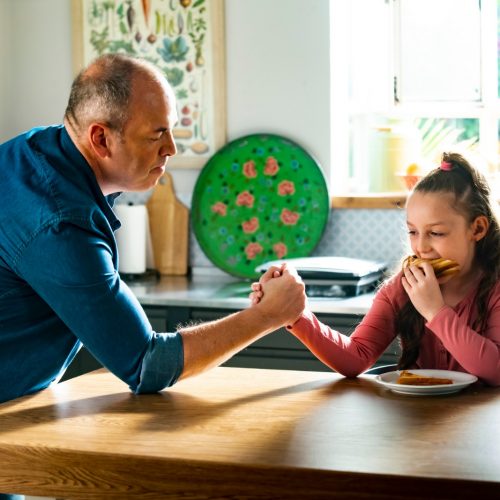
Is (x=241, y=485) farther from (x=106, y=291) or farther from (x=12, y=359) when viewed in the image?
(x=12, y=359)

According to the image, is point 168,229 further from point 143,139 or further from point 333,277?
point 143,139

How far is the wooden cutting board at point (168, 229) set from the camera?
4227 millimetres

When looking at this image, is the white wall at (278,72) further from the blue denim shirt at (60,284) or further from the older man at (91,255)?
the blue denim shirt at (60,284)

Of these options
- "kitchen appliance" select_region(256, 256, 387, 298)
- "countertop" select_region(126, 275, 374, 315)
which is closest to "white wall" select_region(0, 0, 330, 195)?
"countertop" select_region(126, 275, 374, 315)

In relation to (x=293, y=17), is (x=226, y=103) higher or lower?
lower

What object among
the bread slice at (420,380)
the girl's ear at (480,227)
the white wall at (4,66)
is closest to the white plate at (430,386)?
the bread slice at (420,380)

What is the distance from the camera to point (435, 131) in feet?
13.6

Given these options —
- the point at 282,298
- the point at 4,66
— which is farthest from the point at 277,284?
the point at 4,66

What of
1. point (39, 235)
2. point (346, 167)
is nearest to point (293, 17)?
point (346, 167)

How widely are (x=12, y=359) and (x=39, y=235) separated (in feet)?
0.89

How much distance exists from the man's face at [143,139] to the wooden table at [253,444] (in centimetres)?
46

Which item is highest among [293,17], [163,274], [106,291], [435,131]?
[293,17]

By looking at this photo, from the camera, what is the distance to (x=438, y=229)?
2330 millimetres

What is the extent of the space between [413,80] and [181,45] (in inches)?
37.6
